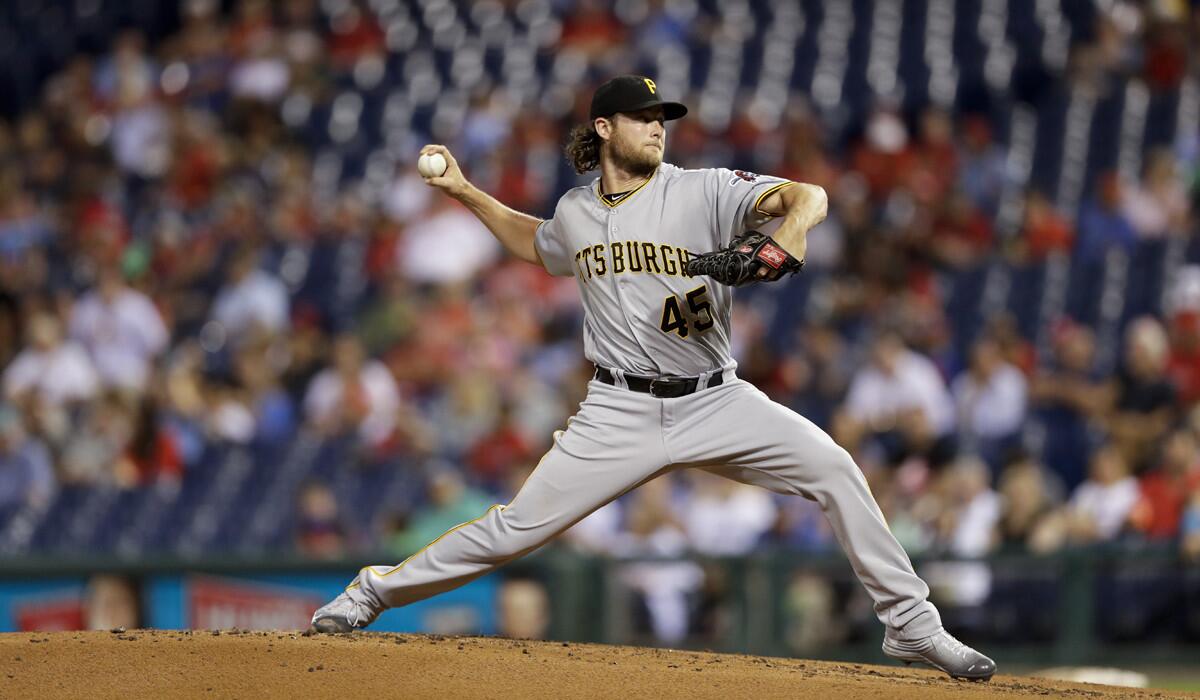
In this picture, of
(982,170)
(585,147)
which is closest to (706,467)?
(585,147)

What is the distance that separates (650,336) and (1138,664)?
441 cm

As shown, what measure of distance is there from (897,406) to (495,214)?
183 inches

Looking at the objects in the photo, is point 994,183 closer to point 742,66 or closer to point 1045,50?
point 1045,50

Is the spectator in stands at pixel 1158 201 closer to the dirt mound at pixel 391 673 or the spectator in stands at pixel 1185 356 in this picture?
the spectator in stands at pixel 1185 356

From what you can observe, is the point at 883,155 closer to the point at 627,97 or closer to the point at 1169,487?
the point at 1169,487

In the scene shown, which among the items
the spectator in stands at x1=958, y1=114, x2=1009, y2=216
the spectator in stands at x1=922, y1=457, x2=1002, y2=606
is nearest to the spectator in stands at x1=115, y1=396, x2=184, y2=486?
the spectator in stands at x1=922, y1=457, x2=1002, y2=606

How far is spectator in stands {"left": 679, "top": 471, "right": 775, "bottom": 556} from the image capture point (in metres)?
8.79

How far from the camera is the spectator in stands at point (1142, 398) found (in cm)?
840

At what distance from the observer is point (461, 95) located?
13.0 metres

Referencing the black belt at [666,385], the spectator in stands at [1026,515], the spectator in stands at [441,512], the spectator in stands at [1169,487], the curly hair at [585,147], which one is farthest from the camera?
the spectator in stands at [441,512]

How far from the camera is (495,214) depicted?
499cm

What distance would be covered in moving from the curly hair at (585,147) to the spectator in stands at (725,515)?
13.6ft

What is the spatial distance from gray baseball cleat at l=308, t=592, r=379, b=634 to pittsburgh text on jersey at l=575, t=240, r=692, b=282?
44.7 inches

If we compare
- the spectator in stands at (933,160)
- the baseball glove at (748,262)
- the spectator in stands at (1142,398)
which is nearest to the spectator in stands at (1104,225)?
the spectator in stands at (933,160)
